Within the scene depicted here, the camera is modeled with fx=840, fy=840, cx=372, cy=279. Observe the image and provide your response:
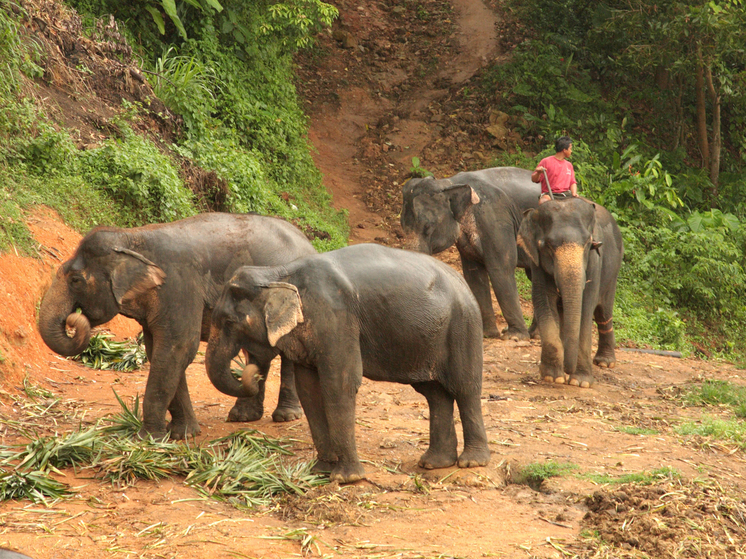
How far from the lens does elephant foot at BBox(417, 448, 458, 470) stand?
215 inches

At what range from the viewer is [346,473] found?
509 cm

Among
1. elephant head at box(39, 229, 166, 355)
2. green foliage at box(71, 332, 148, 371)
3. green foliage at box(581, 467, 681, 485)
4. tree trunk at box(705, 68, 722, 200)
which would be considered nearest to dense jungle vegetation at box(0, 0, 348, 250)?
green foliage at box(71, 332, 148, 371)

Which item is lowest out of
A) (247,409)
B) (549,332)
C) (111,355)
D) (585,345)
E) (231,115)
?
(247,409)

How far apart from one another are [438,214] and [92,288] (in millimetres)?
5368

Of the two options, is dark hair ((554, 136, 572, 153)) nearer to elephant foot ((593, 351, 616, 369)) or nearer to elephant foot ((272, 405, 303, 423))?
elephant foot ((593, 351, 616, 369))

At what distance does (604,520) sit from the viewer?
4.62m

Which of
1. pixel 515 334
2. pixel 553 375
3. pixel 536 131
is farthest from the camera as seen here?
pixel 536 131

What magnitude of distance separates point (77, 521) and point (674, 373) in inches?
286

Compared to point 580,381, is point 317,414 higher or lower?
higher

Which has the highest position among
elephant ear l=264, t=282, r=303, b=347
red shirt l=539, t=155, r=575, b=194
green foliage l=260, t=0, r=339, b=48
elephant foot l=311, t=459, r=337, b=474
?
green foliage l=260, t=0, r=339, b=48

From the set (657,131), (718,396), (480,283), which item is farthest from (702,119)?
(718,396)

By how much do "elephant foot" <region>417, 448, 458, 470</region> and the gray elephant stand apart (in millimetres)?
4977

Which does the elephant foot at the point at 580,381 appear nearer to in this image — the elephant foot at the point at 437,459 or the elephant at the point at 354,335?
the elephant at the point at 354,335

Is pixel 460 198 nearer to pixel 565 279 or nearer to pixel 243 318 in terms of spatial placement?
pixel 565 279
